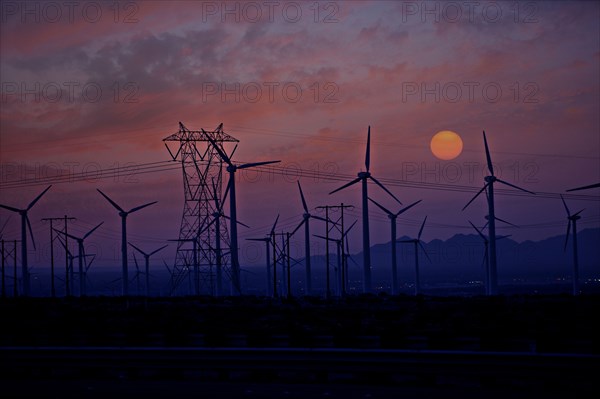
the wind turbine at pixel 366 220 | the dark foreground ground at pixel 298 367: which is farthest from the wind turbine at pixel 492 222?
the dark foreground ground at pixel 298 367

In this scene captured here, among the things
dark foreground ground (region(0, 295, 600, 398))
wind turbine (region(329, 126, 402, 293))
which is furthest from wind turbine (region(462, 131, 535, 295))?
dark foreground ground (region(0, 295, 600, 398))

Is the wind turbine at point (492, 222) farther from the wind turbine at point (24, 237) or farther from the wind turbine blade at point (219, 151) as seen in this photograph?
the wind turbine at point (24, 237)

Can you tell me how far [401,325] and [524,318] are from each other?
23.8ft

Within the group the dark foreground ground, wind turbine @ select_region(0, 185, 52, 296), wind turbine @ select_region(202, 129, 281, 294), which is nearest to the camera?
the dark foreground ground

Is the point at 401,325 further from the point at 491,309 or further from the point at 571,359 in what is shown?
the point at 571,359

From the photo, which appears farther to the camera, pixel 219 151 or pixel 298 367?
pixel 219 151

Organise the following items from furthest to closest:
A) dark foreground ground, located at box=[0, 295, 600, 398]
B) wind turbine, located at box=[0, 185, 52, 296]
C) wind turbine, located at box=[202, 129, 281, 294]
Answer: wind turbine, located at box=[0, 185, 52, 296] < wind turbine, located at box=[202, 129, 281, 294] < dark foreground ground, located at box=[0, 295, 600, 398]

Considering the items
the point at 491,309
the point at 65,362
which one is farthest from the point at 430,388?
the point at 491,309

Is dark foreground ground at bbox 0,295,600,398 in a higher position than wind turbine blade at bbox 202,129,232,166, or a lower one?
lower

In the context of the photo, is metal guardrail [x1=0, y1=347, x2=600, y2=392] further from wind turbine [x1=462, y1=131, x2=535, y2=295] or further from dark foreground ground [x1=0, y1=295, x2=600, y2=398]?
wind turbine [x1=462, y1=131, x2=535, y2=295]

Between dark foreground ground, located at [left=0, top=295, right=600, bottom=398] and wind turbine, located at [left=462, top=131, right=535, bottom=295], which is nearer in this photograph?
dark foreground ground, located at [left=0, top=295, right=600, bottom=398]

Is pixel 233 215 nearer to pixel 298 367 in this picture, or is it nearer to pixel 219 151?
pixel 219 151

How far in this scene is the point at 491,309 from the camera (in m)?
45.6

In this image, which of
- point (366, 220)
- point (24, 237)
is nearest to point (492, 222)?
point (366, 220)
